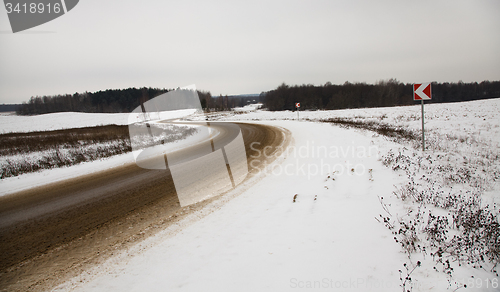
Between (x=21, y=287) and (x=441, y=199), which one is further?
(x=441, y=199)

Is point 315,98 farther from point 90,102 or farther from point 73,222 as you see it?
point 90,102

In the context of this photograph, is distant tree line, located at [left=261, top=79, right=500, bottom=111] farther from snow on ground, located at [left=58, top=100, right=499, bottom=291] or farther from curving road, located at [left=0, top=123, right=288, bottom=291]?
curving road, located at [left=0, top=123, right=288, bottom=291]

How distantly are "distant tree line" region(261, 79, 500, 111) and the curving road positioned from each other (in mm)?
86307

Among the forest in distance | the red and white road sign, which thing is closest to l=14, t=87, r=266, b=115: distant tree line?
the forest in distance

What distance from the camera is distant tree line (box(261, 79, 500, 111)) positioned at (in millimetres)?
84000

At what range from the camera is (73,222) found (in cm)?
465

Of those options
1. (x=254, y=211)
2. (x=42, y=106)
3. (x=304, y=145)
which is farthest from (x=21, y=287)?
(x=42, y=106)

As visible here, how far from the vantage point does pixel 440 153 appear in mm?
9547

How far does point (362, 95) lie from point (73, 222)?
331 ft

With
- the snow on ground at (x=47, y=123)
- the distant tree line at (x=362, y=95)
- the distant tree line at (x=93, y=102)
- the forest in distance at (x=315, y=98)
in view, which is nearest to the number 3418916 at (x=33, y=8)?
the snow on ground at (x=47, y=123)

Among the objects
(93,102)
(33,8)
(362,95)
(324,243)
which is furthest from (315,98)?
(93,102)

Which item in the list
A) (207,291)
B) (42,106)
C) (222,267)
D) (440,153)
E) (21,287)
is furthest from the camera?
(42,106)

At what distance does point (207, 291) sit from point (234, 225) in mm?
1599

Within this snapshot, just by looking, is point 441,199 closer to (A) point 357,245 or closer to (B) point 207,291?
(A) point 357,245
